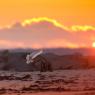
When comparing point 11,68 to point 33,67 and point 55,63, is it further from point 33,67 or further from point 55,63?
point 55,63

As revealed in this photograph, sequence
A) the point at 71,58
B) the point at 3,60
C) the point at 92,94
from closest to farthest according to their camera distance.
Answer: the point at 92,94 < the point at 3,60 < the point at 71,58

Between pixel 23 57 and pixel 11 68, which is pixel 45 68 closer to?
pixel 11 68

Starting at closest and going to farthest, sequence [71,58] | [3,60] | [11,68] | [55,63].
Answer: [11,68] → [3,60] → [55,63] → [71,58]

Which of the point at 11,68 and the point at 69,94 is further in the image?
the point at 11,68

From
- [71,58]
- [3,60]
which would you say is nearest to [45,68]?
[3,60]

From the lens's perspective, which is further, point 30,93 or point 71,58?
point 71,58

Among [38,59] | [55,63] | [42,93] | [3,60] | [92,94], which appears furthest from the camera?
[55,63]

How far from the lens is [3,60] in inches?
3848

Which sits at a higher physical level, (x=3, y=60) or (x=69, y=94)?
(x=3, y=60)

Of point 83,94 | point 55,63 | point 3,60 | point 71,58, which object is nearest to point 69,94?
point 83,94

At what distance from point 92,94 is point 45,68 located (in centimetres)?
4488

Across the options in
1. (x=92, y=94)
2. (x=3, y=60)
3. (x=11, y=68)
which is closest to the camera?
(x=92, y=94)

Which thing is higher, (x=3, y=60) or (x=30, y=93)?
(x=3, y=60)

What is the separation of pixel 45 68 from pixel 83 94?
4451 centimetres
